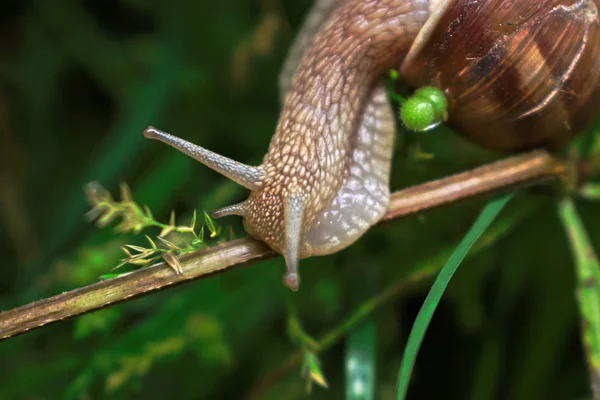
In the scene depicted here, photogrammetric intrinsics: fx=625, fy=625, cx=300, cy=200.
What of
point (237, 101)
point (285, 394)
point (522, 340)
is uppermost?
point (237, 101)

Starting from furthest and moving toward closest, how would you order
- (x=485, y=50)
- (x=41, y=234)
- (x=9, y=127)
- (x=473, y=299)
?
(x=9, y=127) → (x=41, y=234) → (x=473, y=299) → (x=485, y=50)

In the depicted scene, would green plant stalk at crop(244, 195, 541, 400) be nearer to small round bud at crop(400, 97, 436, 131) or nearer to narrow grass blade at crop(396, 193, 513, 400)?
narrow grass blade at crop(396, 193, 513, 400)

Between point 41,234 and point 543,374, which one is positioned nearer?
point 543,374

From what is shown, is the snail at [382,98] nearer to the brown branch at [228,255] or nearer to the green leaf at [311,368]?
the brown branch at [228,255]

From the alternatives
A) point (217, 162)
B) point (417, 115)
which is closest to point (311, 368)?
point (217, 162)

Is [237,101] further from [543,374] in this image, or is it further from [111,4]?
[543,374]

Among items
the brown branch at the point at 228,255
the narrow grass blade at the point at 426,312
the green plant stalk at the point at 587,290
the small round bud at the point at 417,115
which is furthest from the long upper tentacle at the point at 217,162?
the green plant stalk at the point at 587,290

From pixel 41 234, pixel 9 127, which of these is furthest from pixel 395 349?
pixel 9 127

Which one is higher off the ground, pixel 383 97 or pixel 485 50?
pixel 485 50

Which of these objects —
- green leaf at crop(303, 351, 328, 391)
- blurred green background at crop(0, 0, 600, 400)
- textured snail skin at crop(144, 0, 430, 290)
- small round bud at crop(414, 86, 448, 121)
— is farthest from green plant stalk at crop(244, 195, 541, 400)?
small round bud at crop(414, 86, 448, 121)
